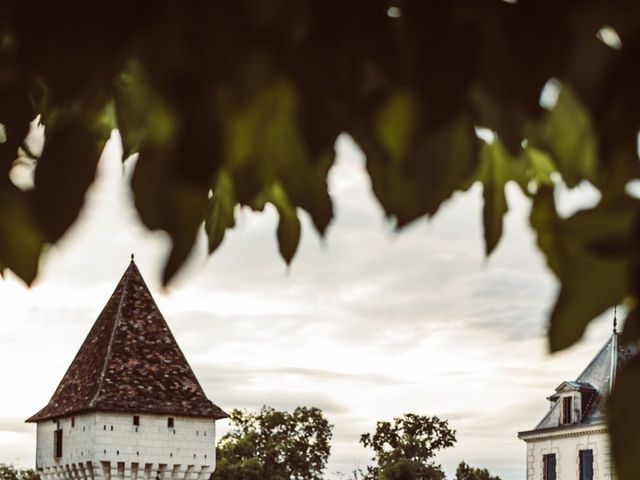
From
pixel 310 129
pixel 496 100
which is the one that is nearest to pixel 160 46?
pixel 310 129

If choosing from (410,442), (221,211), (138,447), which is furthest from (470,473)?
(221,211)

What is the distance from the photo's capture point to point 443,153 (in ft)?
5.80

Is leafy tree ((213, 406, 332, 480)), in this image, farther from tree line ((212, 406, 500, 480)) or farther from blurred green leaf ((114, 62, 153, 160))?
blurred green leaf ((114, 62, 153, 160))

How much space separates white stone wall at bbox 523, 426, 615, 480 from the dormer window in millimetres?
387

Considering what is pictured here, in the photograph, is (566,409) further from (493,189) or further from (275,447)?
(493,189)

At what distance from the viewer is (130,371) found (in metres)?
37.4

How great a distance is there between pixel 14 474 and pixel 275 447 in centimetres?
1282

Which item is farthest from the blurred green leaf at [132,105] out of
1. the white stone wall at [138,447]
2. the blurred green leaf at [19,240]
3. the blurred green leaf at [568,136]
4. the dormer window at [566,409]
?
the dormer window at [566,409]

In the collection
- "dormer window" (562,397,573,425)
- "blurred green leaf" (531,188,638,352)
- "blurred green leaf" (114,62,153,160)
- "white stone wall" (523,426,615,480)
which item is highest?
"dormer window" (562,397,573,425)

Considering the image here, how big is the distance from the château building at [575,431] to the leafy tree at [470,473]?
18362mm

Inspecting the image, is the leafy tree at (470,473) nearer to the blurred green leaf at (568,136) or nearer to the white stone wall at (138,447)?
the white stone wall at (138,447)

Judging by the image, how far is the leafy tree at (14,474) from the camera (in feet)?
193

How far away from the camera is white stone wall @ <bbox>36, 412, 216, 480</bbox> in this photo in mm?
36750

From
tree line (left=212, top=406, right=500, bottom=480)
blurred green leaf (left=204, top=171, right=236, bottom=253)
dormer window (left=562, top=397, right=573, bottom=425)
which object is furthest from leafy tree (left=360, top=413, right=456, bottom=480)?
blurred green leaf (left=204, top=171, right=236, bottom=253)
